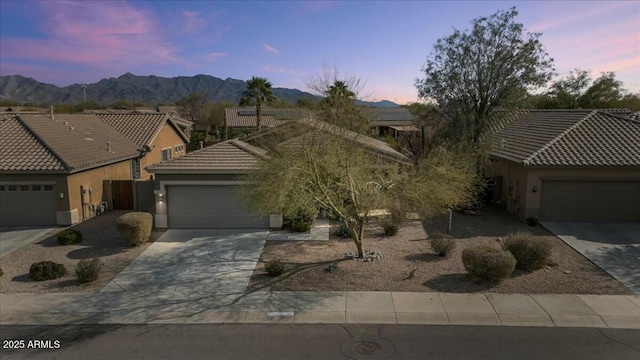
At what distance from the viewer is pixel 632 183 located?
17875 millimetres

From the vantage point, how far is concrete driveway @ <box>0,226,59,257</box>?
51.0ft

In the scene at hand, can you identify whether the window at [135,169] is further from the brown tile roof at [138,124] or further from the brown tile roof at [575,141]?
the brown tile roof at [575,141]

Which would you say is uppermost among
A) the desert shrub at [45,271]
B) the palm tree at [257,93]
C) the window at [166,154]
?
the palm tree at [257,93]

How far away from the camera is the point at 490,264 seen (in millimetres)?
11102

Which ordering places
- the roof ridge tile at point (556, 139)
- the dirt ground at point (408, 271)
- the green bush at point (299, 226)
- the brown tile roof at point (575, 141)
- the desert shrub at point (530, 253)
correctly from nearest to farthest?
1. the dirt ground at point (408, 271)
2. the desert shrub at point (530, 253)
3. the green bush at point (299, 226)
4. the brown tile roof at point (575, 141)
5. the roof ridge tile at point (556, 139)

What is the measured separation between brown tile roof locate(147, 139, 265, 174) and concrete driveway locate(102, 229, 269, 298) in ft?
8.31

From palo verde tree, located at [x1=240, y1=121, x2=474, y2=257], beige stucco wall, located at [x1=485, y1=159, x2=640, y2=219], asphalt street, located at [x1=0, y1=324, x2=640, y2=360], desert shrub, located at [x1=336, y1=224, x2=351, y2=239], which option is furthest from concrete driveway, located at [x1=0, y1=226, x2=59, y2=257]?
beige stucco wall, located at [x1=485, y1=159, x2=640, y2=219]

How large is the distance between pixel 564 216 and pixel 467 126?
19.8ft

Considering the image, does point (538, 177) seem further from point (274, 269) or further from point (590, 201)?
point (274, 269)

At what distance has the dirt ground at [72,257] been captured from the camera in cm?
1177

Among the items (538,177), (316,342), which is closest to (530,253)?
(316,342)

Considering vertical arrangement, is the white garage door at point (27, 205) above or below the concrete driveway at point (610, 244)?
above

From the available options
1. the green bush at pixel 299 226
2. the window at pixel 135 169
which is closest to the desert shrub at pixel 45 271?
the green bush at pixel 299 226

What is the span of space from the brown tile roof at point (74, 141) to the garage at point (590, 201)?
20475 mm
